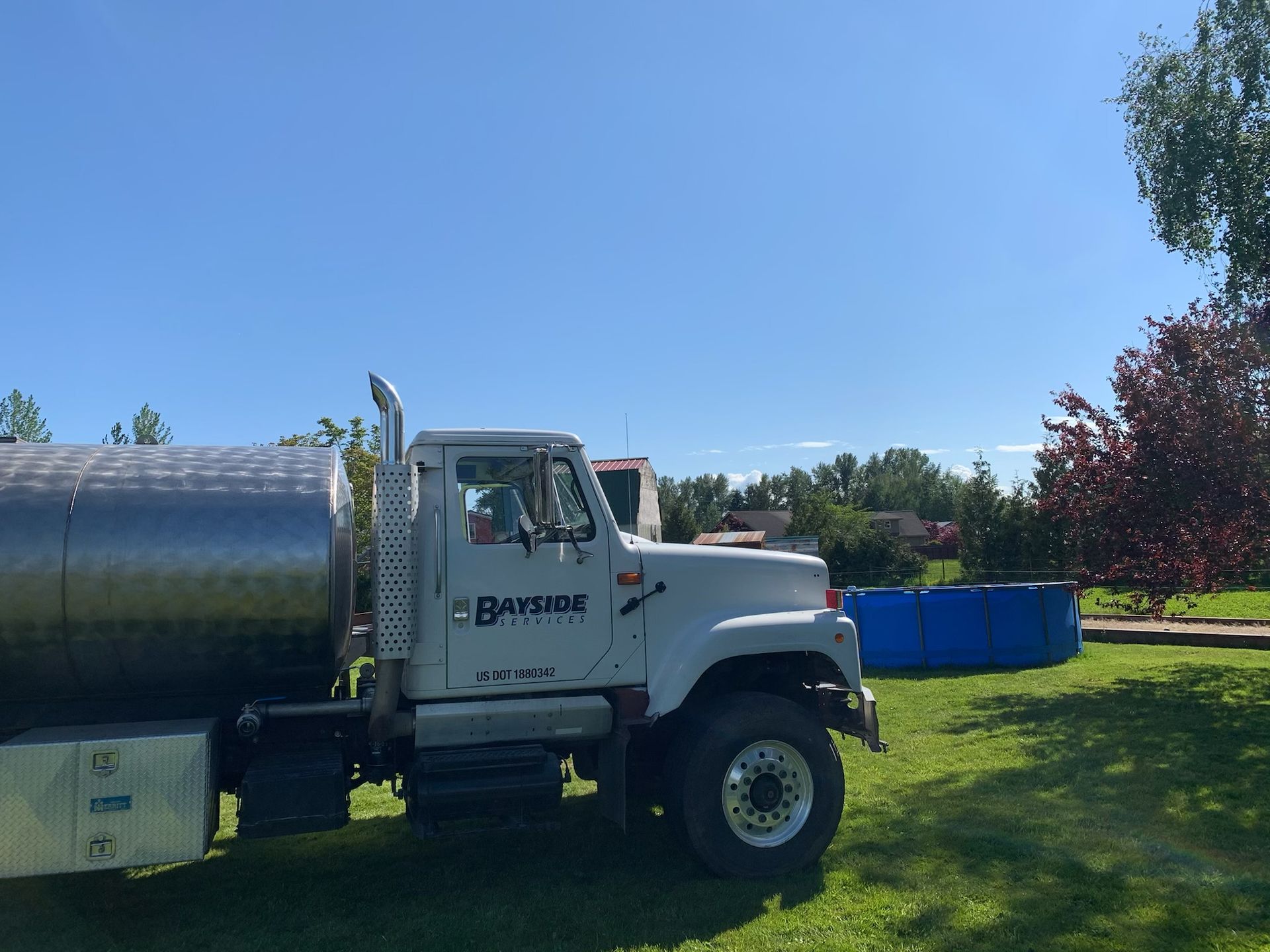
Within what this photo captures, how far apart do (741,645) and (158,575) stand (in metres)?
3.51

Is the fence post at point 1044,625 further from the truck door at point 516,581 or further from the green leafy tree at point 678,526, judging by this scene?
the green leafy tree at point 678,526

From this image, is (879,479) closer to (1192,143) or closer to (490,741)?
(1192,143)

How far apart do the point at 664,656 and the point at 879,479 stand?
109080mm

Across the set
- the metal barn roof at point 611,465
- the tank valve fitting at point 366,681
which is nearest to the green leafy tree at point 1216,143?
the metal barn roof at point 611,465

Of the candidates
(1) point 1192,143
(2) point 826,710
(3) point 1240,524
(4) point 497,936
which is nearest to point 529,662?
(4) point 497,936

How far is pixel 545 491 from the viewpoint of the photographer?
212 inches

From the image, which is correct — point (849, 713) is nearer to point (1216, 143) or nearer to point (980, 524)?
point (1216, 143)

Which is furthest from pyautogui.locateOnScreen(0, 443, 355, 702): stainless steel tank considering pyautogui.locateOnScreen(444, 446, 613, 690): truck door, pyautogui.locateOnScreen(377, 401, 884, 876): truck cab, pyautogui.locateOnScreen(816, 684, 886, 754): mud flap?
pyautogui.locateOnScreen(816, 684, 886, 754): mud flap

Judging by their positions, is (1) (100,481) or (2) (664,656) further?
(2) (664,656)

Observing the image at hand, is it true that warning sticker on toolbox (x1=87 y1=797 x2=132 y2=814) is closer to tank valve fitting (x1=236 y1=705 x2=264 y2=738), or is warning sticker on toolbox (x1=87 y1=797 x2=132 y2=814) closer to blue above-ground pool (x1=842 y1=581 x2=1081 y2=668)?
tank valve fitting (x1=236 y1=705 x2=264 y2=738)

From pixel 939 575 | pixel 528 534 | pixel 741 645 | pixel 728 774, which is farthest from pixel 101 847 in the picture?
pixel 939 575

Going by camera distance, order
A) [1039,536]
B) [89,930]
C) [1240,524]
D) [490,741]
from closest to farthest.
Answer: [89,930] < [490,741] < [1240,524] < [1039,536]

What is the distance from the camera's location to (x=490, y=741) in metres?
5.57

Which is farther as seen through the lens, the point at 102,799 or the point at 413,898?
the point at 413,898
